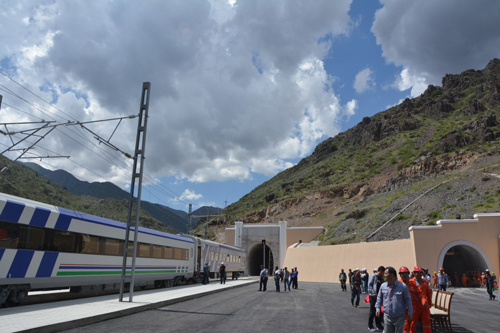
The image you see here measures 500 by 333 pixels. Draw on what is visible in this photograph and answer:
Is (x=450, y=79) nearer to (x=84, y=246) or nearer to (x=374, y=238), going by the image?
(x=374, y=238)

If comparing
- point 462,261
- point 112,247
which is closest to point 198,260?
point 112,247

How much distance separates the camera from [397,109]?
116625 millimetres

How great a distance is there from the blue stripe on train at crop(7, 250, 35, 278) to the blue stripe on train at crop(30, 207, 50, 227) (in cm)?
95

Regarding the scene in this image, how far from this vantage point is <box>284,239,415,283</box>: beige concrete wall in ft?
105

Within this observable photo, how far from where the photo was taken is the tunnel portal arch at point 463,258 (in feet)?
98.2

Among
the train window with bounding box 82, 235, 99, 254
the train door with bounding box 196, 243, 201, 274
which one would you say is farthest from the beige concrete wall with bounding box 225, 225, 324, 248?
the train window with bounding box 82, 235, 99, 254

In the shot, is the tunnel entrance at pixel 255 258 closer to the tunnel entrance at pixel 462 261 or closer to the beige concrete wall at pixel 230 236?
the beige concrete wall at pixel 230 236

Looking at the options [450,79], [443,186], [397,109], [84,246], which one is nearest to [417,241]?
[443,186]

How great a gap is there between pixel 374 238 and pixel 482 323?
29.3m

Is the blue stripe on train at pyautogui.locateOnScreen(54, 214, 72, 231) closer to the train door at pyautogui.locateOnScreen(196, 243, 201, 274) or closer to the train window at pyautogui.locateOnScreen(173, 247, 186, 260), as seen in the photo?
the train window at pyautogui.locateOnScreen(173, 247, 186, 260)

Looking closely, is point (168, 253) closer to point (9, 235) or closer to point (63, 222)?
point (63, 222)

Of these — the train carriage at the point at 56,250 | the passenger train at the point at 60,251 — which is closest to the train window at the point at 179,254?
the passenger train at the point at 60,251

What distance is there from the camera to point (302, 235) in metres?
54.6

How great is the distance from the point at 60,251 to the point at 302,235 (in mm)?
43754
